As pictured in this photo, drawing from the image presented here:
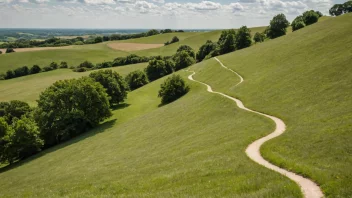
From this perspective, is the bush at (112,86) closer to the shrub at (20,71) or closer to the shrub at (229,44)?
the shrub at (229,44)

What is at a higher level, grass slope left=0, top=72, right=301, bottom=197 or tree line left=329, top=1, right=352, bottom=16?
tree line left=329, top=1, right=352, bottom=16

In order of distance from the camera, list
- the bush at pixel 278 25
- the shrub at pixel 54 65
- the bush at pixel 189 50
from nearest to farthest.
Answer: the bush at pixel 278 25, the bush at pixel 189 50, the shrub at pixel 54 65

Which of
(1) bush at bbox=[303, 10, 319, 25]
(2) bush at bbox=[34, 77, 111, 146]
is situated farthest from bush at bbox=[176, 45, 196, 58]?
(2) bush at bbox=[34, 77, 111, 146]

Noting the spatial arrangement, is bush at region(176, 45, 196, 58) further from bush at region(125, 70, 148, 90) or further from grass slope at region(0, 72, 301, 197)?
grass slope at region(0, 72, 301, 197)

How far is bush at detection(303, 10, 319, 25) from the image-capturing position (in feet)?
421

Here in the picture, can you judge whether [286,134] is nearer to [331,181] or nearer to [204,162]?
[204,162]

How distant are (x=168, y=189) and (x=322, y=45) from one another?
56.5 meters

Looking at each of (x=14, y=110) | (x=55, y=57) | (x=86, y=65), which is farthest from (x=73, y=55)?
(x=14, y=110)

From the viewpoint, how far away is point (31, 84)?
429 feet

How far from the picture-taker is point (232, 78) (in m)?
71.2

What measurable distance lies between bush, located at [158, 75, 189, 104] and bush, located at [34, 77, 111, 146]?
16.4 meters

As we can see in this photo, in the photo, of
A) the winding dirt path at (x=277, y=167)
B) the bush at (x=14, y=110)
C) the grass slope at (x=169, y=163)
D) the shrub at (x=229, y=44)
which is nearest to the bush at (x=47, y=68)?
the bush at (x=14, y=110)

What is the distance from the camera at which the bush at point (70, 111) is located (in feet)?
228

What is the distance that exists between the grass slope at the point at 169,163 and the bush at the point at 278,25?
8107 centimetres
